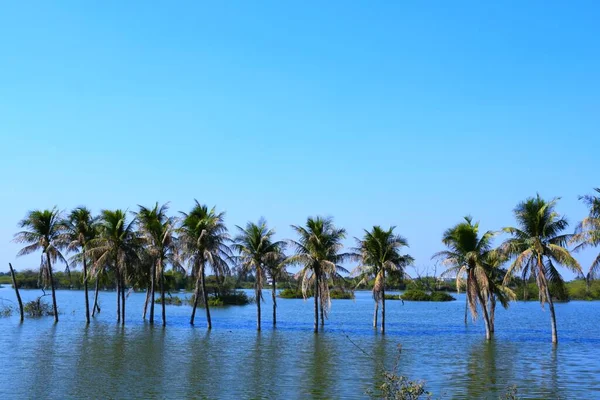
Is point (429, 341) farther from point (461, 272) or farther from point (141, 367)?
point (141, 367)

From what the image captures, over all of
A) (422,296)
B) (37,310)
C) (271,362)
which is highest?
(37,310)

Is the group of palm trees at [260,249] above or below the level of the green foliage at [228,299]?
above

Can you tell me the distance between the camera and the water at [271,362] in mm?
24672

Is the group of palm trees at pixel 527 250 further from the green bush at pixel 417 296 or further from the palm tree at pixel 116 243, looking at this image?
the green bush at pixel 417 296

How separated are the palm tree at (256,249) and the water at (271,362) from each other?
5.11 m

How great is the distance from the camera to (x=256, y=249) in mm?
50750

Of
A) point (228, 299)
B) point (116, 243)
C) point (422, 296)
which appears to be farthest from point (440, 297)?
point (116, 243)

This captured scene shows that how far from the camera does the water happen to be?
24672 mm

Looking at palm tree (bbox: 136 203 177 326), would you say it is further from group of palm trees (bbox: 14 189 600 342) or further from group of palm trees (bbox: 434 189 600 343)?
group of palm trees (bbox: 434 189 600 343)

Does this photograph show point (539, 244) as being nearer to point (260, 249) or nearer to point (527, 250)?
point (527, 250)

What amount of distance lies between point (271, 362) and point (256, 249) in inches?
741

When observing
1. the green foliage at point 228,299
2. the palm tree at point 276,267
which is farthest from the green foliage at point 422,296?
the palm tree at point 276,267

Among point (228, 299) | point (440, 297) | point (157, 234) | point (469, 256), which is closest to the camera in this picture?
point (469, 256)

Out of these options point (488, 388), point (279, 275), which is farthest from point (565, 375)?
point (279, 275)
